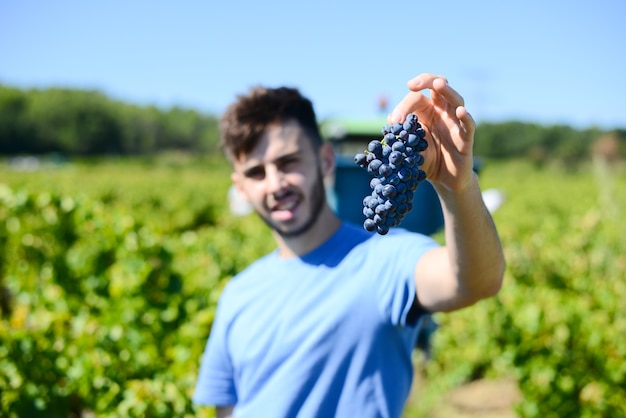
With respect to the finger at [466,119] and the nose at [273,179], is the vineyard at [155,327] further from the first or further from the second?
the finger at [466,119]

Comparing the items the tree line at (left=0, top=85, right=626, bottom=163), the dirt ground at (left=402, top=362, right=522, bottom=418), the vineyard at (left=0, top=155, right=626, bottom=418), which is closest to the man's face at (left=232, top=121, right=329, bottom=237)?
the vineyard at (left=0, top=155, right=626, bottom=418)

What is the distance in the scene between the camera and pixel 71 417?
10.6ft

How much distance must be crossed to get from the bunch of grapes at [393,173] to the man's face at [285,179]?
733 mm

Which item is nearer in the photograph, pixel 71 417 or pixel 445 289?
pixel 445 289

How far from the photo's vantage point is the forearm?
1.30 m

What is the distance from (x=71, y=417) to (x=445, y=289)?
257 cm

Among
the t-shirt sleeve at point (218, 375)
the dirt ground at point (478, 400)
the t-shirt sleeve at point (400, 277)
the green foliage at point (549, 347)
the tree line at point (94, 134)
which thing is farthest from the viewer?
the tree line at point (94, 134)

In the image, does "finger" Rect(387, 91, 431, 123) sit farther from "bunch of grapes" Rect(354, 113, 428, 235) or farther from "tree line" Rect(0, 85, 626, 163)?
"tree line" Rect(0, 85, 626, 163)

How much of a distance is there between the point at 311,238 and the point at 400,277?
36 centimetres

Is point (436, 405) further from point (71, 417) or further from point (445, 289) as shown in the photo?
point (445, 289)

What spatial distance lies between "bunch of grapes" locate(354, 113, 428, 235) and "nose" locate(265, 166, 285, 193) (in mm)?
752

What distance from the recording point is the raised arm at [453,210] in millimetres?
1171

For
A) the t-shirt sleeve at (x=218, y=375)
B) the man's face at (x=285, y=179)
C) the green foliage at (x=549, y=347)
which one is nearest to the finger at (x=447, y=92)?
the man's face at (x=285, y=179)

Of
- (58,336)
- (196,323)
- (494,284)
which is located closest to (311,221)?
(494,284)
